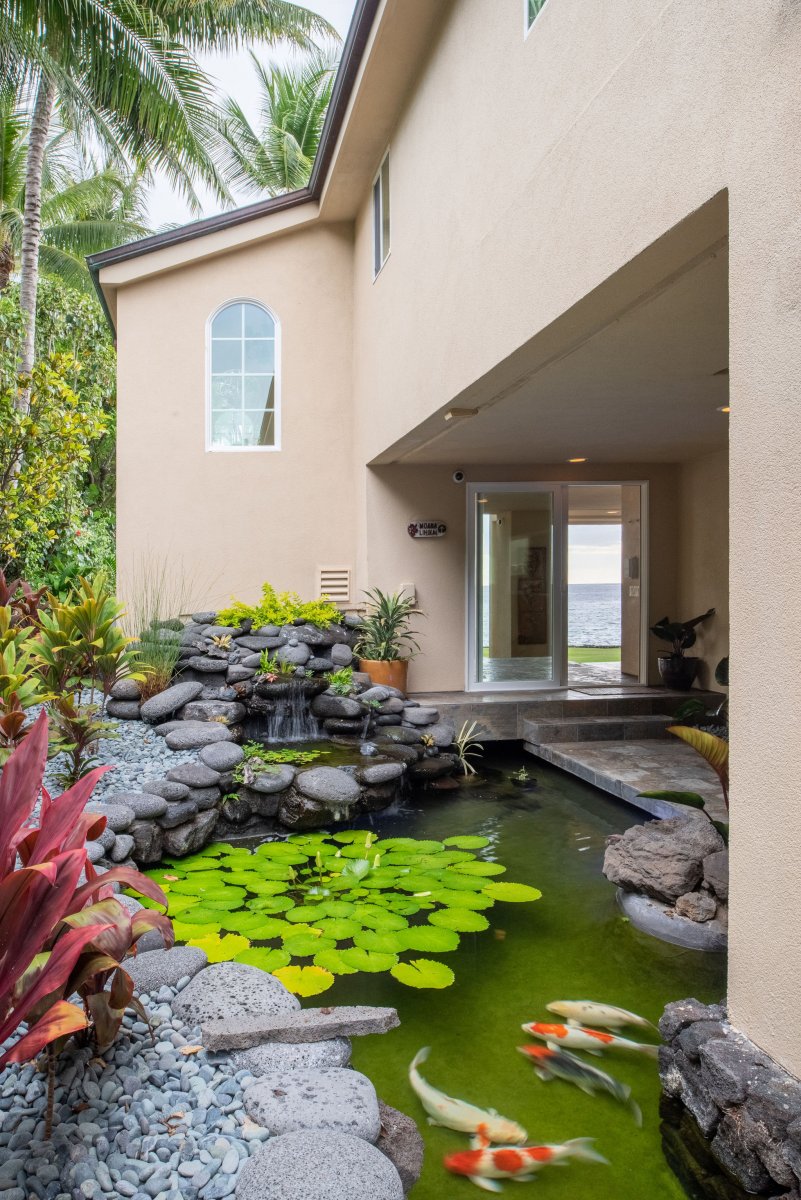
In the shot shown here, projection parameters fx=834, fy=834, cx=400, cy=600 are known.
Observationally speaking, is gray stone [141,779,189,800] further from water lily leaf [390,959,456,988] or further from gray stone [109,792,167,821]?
water lily leaf [390,959,456,988]

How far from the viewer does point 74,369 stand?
7.36 m

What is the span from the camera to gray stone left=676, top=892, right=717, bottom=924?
411 cm

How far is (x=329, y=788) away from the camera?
6.06 meters

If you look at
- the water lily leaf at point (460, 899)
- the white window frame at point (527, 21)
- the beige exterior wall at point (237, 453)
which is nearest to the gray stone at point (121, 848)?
the water lily leaf at point (460, 899)

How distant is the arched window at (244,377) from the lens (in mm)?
9695

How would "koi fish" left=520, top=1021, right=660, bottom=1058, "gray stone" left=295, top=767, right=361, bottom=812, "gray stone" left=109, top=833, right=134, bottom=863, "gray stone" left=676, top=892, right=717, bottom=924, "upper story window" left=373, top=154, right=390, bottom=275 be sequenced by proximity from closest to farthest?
"koi fish" left=520, top=1021, right=660, bottom=1058, "gray stone" left=676, top=892, right=717, bottom=924, "gray stone" left=109, top=833, right=134, bottom=863, "gray stone" left=295, top=767, right=361, bottom=812, "upper story window" left=373, top=154, right=390, bottom=275

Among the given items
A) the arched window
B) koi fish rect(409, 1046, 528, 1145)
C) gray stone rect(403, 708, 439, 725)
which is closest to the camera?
koi fish rect(409, 1046, 528, 1145)

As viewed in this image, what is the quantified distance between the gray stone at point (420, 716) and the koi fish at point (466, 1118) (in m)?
4.88

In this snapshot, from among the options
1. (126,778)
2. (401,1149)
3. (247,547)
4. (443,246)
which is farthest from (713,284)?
(247,547)

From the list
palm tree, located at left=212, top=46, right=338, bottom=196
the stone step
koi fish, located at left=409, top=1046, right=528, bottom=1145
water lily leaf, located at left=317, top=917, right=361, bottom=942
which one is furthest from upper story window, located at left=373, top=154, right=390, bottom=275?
palm tree, located at left=212, top=46, right=338, bottom=196

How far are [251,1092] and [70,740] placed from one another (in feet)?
11.2

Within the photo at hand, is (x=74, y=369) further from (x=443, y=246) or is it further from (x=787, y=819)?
(x=787, y=819)

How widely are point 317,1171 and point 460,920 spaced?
220 cm

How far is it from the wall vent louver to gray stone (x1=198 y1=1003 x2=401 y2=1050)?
6.75 meters
